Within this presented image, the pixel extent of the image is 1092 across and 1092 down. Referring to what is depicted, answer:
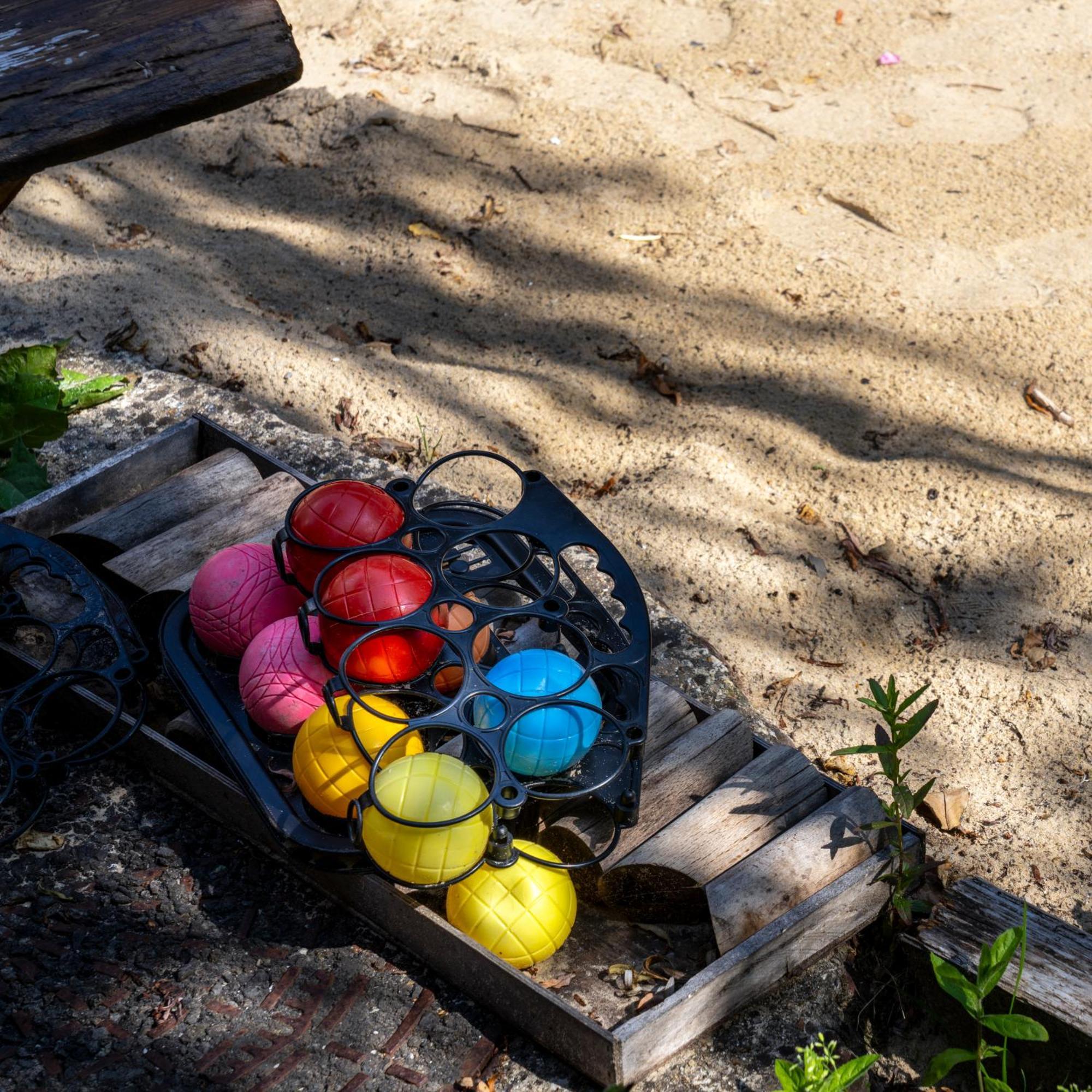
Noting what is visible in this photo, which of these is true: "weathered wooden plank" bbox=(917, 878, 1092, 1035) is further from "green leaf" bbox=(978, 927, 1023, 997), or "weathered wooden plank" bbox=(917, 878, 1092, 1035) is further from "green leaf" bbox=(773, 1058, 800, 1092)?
"green leaf" bbox=(773, 1058, 800, 1092)

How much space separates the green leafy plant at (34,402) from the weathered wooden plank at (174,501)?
0.40m

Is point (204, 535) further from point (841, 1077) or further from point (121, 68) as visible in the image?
point (841, 1077)

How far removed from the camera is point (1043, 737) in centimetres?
314

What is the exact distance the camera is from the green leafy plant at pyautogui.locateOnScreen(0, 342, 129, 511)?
3494mm

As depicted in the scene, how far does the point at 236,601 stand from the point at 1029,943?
5.50 feet

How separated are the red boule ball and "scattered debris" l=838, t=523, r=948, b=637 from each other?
1.70 metres

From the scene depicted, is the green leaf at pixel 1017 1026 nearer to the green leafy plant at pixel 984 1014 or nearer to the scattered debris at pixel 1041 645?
the green leafy plant at pixel 984 1014

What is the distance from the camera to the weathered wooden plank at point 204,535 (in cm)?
293

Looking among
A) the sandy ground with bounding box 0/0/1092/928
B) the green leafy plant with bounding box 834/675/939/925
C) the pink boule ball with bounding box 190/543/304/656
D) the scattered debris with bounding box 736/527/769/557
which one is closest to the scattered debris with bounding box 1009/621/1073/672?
the sandy ground with bounding box 0/0/1092/928

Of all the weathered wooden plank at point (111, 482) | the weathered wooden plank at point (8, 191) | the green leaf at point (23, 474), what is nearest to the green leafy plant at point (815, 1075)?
the weathered wooden plank at point (8, 191)

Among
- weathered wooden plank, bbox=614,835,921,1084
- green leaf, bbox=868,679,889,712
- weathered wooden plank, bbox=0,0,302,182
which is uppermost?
weathered wooden plank, bbox=0,0,302,182

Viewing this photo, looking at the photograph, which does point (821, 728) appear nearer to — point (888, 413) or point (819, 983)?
point (819, 983)

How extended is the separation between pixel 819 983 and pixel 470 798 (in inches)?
30.9

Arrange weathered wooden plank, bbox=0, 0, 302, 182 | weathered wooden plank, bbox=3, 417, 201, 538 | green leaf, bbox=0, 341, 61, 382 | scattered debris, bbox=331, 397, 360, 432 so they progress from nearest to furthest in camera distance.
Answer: weathered wooden plank, bbox=0, 0, 302, 182, weathered wooden plank, bbox=3, 417, 201, 538, green leaf, bbox=0, 341, 61, 382, scattered debris, bbox=331, 397, 360, 432
